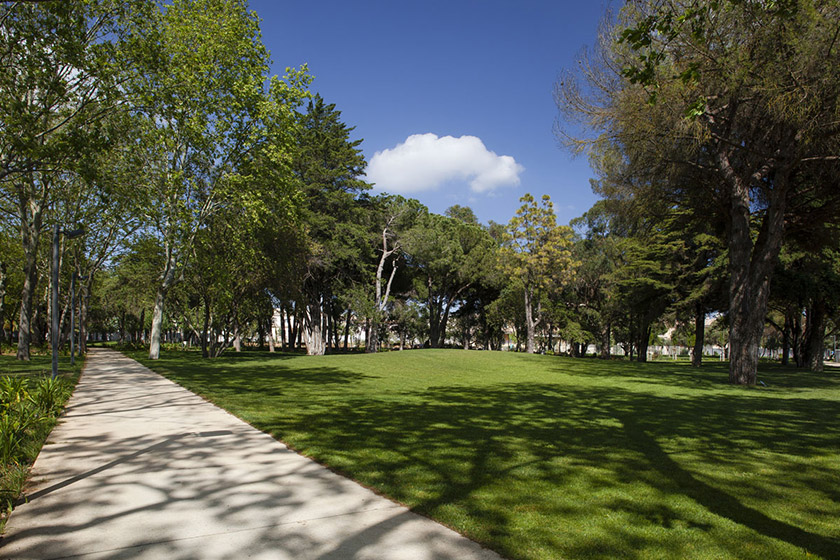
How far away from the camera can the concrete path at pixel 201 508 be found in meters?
3.15

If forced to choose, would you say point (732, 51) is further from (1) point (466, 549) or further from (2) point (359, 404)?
(1) point (466, 549)

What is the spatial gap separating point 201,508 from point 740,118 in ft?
57.0

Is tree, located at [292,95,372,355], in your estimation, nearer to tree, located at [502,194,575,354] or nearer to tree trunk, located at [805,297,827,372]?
tree, located at [502,194,575,354]

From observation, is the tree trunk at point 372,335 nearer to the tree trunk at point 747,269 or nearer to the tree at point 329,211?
the tree at point 329,211

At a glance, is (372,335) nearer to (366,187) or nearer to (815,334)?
(366,187)

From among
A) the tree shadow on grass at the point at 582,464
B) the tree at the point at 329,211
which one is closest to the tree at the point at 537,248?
the tree at the point at 329,211

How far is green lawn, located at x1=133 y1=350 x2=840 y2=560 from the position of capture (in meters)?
3.49

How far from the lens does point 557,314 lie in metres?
43.5

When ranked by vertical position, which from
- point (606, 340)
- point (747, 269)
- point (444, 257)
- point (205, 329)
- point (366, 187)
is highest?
point (366, 187)

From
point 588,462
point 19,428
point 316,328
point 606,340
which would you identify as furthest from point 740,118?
point 606,340

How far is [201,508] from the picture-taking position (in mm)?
3842

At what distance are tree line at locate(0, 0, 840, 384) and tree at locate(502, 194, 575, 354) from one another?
16 cm

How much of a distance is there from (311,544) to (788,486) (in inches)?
180

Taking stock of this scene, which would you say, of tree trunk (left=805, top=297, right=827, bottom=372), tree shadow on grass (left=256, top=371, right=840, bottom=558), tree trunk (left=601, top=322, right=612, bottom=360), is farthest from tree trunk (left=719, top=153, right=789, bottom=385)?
tree trunk (left=601, top=322, right=612, bottom=360)
